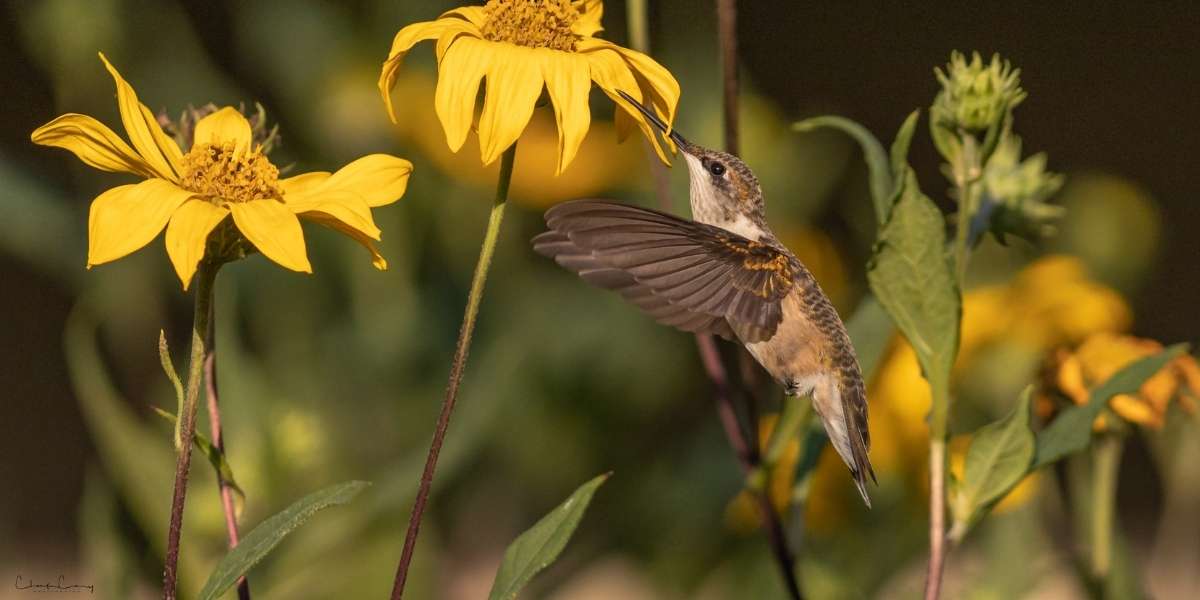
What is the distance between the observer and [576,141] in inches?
29.2

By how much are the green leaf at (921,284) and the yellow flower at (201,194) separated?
30 cm

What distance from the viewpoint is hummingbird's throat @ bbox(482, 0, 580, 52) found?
0.78 metres

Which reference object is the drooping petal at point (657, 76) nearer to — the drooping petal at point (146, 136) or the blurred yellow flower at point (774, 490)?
the drooping petal at point (146, 136)

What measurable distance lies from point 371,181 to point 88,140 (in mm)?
137

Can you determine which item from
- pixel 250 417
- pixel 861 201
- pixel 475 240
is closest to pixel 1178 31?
pixel 861 201

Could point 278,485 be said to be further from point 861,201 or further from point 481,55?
point 861,201

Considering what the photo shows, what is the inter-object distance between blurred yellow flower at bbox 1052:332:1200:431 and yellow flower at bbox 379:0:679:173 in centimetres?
51

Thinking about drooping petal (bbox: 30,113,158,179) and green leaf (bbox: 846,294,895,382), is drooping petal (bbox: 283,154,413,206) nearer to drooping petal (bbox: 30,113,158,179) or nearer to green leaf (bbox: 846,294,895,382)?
drooping petal (bbox: 30,113,158,179)

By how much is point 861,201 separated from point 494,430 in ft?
1.77

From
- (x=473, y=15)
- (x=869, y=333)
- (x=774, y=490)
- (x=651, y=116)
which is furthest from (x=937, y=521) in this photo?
(x=774, y=490)

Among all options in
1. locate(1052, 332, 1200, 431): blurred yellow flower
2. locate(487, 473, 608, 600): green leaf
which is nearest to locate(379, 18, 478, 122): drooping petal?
locate(487, 473, 608, 600): green leaf

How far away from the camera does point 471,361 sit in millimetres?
2006

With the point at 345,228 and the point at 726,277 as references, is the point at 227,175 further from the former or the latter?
the point at 726,277

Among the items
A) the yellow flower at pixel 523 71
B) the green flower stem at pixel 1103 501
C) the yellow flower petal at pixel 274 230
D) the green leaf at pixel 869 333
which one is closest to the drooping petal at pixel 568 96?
the yellow flower at pixel 523 71
